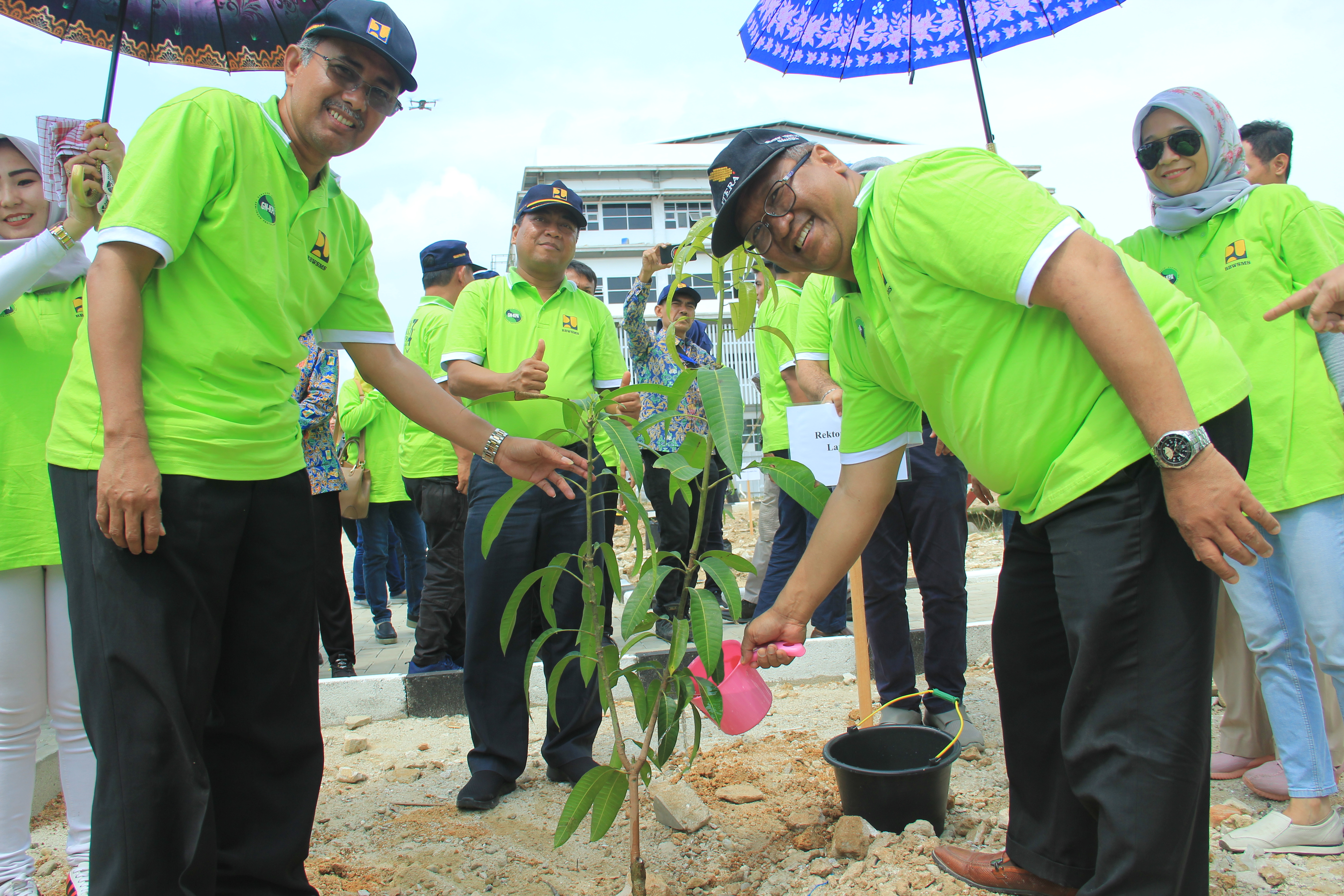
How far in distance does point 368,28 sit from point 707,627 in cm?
152

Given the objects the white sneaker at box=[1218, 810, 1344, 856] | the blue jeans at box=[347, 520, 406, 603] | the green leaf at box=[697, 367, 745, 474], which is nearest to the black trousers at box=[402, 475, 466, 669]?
the blue jeans at box=[347, 520, 406, 603]

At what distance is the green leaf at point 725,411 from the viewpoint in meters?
1.64

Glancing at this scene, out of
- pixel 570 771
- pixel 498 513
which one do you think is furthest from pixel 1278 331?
pixel 570 771

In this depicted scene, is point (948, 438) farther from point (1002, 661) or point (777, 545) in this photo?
point (777, 545)

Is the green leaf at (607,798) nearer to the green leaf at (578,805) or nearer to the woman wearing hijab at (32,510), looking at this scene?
the green leaf at (578,805)

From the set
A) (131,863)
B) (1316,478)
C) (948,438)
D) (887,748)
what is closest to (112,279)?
(131,863)

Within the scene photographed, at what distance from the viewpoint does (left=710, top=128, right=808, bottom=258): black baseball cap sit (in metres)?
1.70

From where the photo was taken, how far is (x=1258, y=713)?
2.79m

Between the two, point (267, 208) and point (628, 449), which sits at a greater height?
point (267, 208)

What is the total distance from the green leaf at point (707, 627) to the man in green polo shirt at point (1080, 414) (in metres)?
0.62

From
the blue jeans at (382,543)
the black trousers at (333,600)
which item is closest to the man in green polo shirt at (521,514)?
the black trousers at (333,600)

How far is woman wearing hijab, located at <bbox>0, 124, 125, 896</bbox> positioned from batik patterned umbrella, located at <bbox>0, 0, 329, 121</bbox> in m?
0.73

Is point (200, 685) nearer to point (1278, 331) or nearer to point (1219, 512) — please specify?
→ point (1219, 512)

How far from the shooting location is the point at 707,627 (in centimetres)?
169
